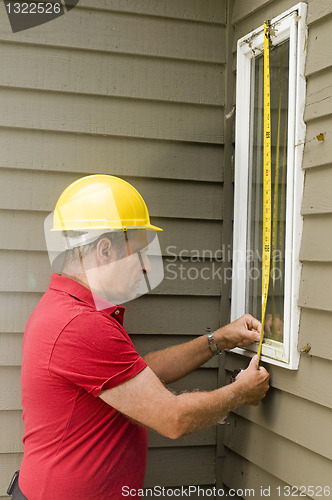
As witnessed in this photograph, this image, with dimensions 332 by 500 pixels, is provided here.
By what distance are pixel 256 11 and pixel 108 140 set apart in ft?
2.90

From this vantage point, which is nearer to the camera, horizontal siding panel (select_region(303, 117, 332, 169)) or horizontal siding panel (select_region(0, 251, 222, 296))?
horizontal siding panel (select_region(303, 117, 332, 169))

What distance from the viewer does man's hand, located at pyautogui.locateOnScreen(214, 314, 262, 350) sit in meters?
2.42

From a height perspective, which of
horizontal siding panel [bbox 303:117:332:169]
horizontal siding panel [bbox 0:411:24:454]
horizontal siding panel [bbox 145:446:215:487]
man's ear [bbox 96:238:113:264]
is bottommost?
horizontal siding panel [bbox 145:446:215:487]

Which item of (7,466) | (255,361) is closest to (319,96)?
(255,361)

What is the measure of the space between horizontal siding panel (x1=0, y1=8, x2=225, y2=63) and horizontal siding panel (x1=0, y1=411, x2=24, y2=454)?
1.71 m

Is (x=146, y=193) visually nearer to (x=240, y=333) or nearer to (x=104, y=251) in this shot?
(x=104, y=251)

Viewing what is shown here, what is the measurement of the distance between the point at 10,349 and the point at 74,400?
2.39 feet

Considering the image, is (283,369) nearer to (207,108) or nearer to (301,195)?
(301,195)

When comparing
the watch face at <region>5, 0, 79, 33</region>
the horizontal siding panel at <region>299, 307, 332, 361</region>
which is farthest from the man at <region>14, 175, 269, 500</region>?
the watch face at <region>5, 0, 79, 33</region>

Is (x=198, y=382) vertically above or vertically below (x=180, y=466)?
above

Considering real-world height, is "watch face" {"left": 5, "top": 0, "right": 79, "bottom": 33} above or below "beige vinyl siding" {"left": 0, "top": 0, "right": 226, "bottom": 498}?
above

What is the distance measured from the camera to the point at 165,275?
9.07 ft

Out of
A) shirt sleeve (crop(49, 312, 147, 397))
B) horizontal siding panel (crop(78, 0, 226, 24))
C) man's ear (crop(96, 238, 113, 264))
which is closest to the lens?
shirt sleeve (crop(49, 312, 147, 397))

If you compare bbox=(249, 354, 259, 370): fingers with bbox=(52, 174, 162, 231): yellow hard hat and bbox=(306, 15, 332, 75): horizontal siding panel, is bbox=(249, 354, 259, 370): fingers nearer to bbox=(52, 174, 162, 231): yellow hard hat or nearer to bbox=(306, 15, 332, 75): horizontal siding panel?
bbox=(52, 174, 162, 231): yellow hard hat
